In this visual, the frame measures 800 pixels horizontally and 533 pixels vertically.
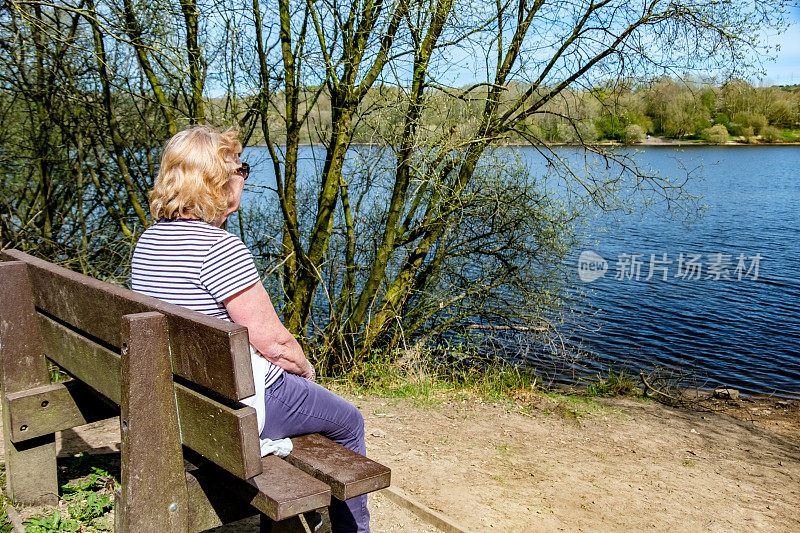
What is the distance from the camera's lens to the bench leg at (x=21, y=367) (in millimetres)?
3152

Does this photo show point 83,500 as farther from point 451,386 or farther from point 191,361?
point 451,386

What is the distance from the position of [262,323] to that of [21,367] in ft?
5.05

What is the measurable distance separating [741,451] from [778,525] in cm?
200

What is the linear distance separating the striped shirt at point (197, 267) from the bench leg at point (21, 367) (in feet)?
3.46

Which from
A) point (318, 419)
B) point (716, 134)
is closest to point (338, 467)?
point (318, 419)

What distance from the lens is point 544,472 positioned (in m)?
4.60

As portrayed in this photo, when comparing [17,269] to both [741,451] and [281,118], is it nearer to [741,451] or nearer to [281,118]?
[281,118]

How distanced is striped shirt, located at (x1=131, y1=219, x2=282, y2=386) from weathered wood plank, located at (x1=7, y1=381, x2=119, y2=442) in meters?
0.99

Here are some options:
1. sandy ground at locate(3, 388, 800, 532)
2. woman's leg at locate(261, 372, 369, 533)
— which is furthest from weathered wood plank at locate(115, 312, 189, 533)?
sandy ground at locate(3, 388, 800, 532)

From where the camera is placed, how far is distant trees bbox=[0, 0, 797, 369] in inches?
261

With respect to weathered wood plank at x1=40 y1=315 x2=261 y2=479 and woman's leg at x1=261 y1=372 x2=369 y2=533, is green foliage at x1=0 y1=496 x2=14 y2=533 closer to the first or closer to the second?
weathered wood plank at x1=40 y1=315 x2=261 y2=479

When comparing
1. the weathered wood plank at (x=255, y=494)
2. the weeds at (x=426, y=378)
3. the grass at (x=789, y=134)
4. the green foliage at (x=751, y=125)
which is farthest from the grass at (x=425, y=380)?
the grass at (x=789, y=134)

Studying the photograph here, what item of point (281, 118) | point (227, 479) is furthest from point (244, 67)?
point (227, 479)

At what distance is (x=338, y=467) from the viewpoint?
8.02 feet
